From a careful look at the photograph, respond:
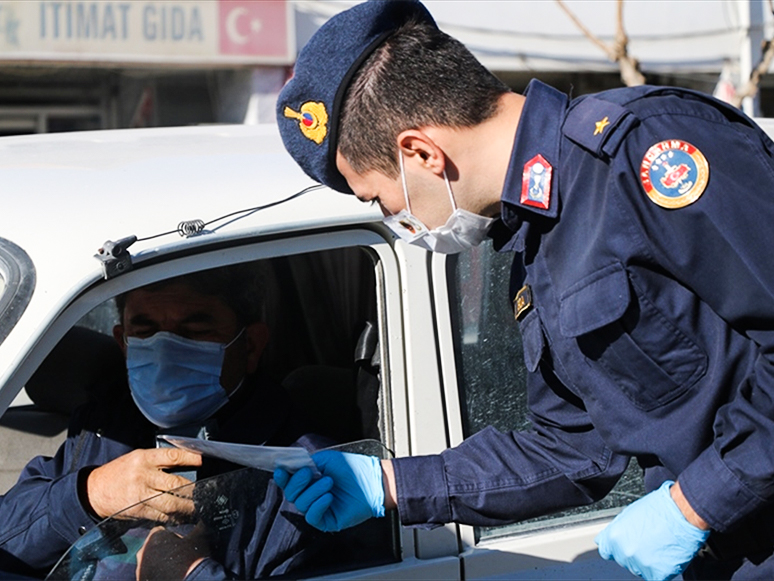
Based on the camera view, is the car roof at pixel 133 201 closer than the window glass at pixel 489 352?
Yes

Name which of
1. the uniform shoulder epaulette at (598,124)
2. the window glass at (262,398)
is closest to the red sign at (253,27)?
the window glass at (262,398)

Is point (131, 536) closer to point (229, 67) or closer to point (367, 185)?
point (367, 185)

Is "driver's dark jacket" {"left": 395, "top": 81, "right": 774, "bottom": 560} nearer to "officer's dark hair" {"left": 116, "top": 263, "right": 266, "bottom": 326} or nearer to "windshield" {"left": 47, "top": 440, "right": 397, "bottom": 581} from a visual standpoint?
"windshield" {"left": 47, "top": 440, "right": 397, "bottom": 581}

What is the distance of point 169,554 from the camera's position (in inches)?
64.0

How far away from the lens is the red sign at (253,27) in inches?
328

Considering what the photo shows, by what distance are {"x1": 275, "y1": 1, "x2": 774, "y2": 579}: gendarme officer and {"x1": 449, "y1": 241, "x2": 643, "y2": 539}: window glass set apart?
0.77 feet

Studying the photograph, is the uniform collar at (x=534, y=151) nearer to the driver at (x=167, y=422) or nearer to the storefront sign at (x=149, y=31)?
the driver at (x=167, y=422)

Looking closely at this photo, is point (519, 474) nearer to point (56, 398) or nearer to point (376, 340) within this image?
point (376, 340)

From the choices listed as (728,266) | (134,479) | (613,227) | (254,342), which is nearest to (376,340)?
(254,342)

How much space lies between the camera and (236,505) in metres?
1.69

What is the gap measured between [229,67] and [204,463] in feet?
23.3

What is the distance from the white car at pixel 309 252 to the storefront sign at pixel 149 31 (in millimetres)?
6187

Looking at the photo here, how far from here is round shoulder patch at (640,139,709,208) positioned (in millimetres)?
1373

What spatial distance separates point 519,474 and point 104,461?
92 centimetres
